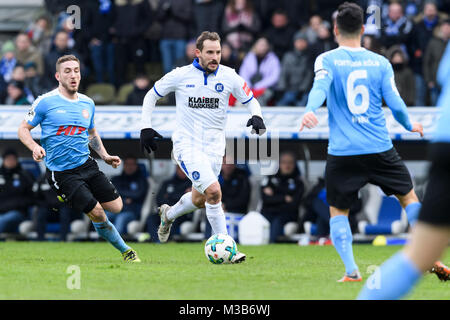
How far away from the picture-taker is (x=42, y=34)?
18.4 meters

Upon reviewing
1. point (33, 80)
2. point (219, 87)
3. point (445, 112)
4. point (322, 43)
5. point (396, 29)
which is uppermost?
point (396, 29)

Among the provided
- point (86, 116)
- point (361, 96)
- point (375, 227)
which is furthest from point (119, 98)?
point (361, 96)

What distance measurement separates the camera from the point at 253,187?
53.1 feet

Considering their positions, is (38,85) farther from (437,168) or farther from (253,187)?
(437,168)

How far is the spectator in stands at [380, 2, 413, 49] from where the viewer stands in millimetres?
16094

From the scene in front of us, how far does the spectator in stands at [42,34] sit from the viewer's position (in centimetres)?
1811

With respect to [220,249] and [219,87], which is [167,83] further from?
[220,249]

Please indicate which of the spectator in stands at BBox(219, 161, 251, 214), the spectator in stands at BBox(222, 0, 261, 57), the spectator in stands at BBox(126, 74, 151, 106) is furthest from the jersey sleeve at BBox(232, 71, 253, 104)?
the spectator in stands at BBox(222, 0, 261, 57)

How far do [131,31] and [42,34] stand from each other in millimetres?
2199

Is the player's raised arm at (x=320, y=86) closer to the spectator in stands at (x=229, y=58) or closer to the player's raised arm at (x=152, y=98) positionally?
the player's raised arm at (x=152, y=98)

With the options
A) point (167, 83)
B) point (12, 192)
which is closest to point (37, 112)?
point (167, 83)

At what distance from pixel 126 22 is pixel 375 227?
6498 mm

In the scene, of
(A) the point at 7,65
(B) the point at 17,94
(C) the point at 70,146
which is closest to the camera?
(C) the point at 70,146

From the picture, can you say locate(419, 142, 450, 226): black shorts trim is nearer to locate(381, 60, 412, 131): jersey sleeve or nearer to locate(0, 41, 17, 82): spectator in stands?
locate(381, 60, 412, 131): jersey sleeve
